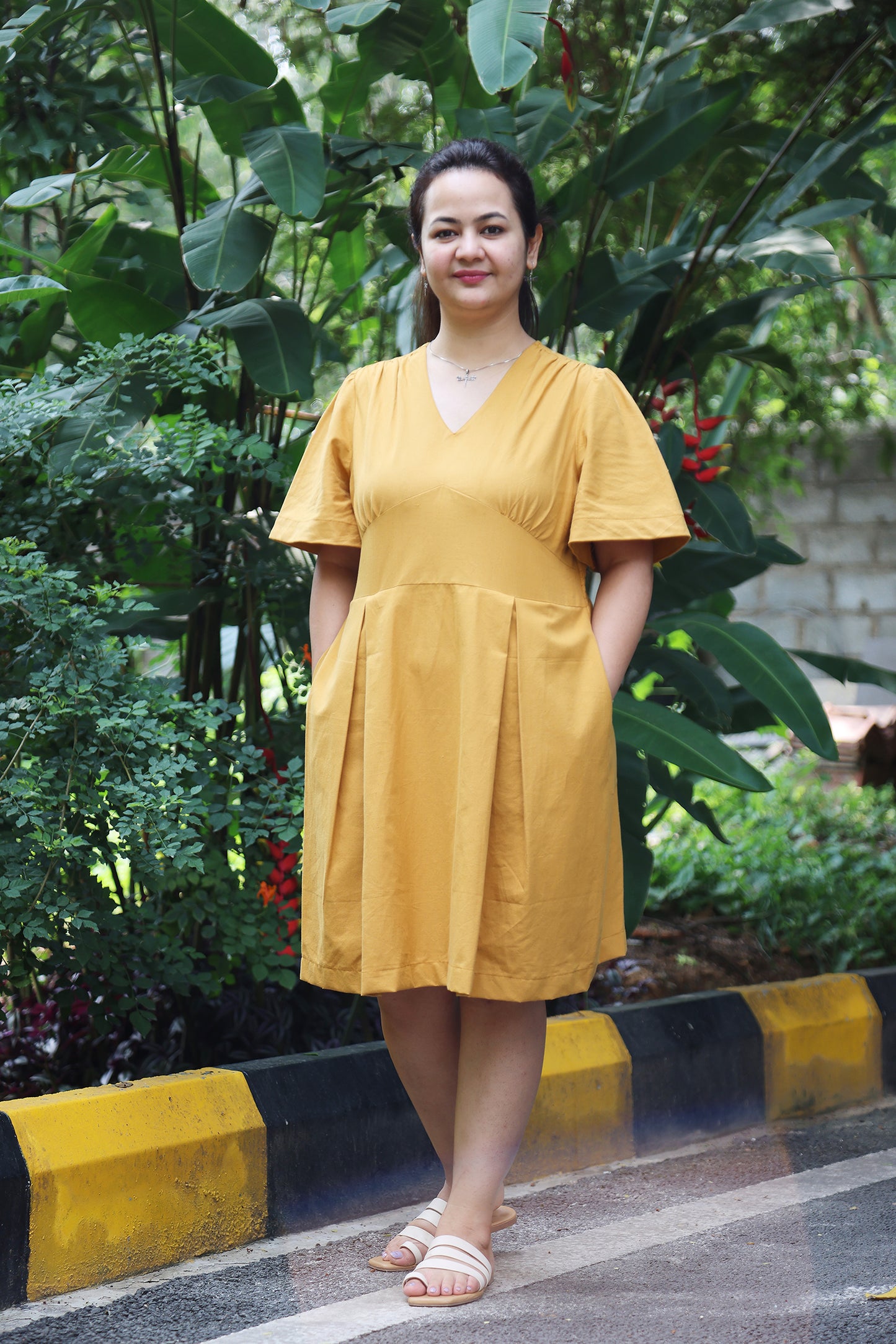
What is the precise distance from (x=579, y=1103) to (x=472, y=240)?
1.65 m

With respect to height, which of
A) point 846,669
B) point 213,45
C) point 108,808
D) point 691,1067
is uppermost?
point 213,45

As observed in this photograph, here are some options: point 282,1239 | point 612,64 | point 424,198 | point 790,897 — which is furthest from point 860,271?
point 282,1239

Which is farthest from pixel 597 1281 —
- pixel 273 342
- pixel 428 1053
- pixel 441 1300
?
pixel 273 342

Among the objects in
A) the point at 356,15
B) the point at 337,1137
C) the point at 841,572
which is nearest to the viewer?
the point at 337,1137

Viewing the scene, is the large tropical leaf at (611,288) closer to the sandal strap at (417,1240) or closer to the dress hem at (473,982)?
the dress hem at (473,982)

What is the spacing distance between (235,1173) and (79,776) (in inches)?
27.4

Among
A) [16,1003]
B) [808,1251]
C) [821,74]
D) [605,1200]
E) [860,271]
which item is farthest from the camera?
[860,271]

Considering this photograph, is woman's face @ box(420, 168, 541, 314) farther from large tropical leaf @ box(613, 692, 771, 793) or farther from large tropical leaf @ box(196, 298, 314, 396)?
large tropical leaf @ box(613, 692, 771, 793)

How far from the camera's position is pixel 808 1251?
6.98ft

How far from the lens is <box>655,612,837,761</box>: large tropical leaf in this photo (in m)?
2.73

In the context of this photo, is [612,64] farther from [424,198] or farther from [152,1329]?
[152,1329]

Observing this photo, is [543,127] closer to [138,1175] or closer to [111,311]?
[111,311]

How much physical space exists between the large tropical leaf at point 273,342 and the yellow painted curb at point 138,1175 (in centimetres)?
131

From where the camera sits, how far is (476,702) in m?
1.92
